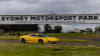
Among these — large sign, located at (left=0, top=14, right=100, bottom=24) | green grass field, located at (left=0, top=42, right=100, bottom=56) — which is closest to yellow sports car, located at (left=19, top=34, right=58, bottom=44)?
green grass field, located at (left=0, top=42, right=100, bottom=56)

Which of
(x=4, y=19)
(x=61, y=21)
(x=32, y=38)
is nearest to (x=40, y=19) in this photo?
(x=61, y=21)

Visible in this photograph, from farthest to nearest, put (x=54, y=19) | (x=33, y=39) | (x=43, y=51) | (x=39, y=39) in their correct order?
(x=54, y=19) < (x=33, y=39) < (x=39, y=39) < (x=43, y=51)

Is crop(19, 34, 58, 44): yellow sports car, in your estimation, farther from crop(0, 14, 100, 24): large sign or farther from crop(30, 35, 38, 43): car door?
crop(0, 14, 100, 24): large sign

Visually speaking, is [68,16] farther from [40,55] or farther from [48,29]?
[40,55]

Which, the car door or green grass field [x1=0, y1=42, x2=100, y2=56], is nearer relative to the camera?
green grass field [x1=0, y1=42, x2=100, y2=56]

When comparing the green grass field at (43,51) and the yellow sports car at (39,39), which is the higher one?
the green grass field at (43,51)

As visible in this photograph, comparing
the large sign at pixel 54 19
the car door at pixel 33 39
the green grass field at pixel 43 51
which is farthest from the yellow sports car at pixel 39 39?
the large sign at pixel 54 19

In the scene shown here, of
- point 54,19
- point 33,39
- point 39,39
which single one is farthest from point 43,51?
point 54,19

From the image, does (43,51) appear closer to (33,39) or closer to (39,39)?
(39,39)

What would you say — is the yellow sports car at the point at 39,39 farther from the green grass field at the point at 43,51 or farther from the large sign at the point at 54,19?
the large sign at the point at 54,19

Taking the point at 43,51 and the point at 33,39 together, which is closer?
the point at 43,51

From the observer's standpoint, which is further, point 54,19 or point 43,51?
point 54,19

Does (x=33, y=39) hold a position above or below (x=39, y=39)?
below

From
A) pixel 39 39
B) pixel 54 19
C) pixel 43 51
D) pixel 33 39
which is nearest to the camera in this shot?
pixel 43 51
